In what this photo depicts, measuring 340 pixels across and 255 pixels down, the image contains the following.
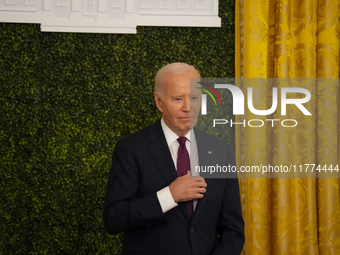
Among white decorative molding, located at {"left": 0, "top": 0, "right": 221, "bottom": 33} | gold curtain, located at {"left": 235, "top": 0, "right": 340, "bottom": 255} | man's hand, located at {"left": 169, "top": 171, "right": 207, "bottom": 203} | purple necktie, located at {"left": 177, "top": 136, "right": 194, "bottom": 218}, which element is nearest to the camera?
man's hand, located at {"left": 169, "top": 171, "right": 207, "bottom": 203}

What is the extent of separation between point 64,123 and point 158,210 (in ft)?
4.82

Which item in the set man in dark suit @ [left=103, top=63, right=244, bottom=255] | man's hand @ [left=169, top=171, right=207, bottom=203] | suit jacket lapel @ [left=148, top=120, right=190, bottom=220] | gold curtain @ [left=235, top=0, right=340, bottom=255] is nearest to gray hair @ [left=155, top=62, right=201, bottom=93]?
man in dark suit @ [left=103, top=63, right=244, bottom=255]

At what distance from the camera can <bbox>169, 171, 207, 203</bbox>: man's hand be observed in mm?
1420

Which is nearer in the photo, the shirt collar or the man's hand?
the man's hand

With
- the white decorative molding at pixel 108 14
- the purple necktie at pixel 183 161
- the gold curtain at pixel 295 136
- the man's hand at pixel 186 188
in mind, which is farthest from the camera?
the white decorative molding at pixel 108 14

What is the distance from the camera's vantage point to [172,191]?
4.67 feet

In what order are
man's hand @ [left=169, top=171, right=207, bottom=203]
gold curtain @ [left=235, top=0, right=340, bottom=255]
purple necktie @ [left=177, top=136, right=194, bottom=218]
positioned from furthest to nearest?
gold curtain @ [left=235, top=0, right=340, bottom=255]
purple necktie @ [left=177, top=136, right=194, bottom=218]
man's hand @ [left=169, top=171, right=207, bottom=203]

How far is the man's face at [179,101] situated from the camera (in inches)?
61.6

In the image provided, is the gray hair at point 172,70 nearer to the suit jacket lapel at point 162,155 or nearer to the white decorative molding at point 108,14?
the suit jacket lapel at point 162,155

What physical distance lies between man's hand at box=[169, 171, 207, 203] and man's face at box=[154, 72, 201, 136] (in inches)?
10.7

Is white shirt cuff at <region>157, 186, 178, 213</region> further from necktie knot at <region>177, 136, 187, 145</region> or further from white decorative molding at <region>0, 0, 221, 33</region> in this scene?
white decorative molding at <region>0, 0, 221, 33</region>

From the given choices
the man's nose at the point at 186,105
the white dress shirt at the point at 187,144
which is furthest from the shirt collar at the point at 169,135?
the man's nose at the point at 186,105

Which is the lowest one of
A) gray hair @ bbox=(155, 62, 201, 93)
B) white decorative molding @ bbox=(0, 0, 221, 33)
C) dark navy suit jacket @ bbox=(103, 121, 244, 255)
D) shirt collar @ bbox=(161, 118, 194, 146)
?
dark navy suit jacket @ bbox=(103, 121, 244, 255)

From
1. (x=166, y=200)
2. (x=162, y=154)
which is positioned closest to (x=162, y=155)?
(x=162, y=154)
